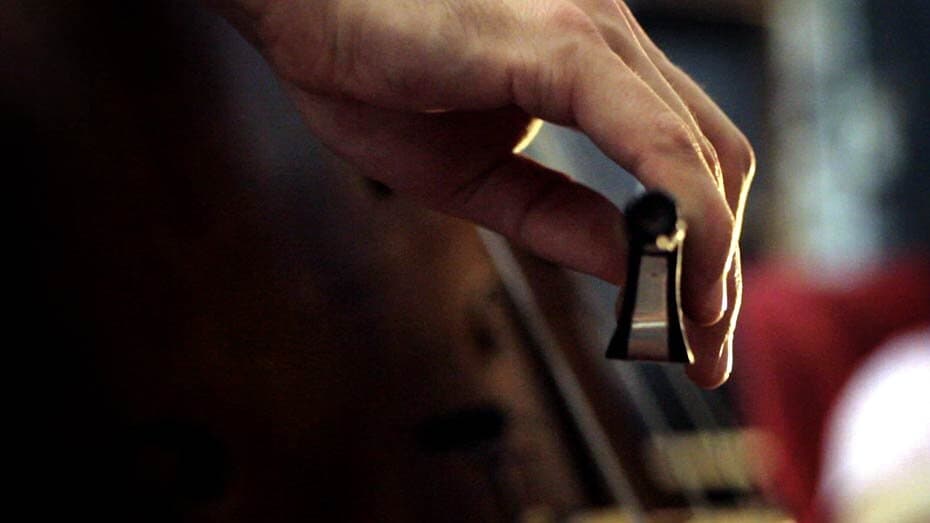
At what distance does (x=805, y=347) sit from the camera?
1.51 m

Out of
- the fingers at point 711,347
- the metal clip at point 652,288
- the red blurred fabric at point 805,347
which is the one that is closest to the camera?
the metal clip at point 652,288

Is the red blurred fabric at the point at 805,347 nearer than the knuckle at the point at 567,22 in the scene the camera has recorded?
No

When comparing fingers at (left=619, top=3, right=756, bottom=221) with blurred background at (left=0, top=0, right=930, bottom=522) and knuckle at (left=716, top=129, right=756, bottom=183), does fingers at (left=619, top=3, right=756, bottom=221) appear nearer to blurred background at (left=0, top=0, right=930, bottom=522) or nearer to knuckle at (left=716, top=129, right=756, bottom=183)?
knuckle at (left=716, top=129, right=756, bottom=183)

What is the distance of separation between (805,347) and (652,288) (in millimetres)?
1242

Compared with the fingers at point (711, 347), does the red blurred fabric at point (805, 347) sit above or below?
below

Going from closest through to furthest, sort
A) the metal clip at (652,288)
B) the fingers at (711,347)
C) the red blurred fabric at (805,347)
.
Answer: the metal clip at (652,288), the fingers at (711,347), the red blurred fabric at (805,347)

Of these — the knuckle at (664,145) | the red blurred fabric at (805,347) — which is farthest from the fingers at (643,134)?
the red blurred fabric at (805,347)

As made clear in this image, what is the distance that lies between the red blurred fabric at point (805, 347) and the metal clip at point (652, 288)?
110 cm

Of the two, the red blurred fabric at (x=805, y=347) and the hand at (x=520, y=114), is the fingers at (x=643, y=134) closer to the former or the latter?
the hand at (x=520, y=114)

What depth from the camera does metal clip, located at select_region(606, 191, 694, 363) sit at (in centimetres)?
32

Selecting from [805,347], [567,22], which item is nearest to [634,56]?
[567,22]

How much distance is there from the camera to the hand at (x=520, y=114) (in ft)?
1.26

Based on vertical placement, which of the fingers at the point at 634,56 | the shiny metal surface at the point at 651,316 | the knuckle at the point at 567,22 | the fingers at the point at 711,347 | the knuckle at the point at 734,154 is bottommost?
the fingers at the point at 711,347

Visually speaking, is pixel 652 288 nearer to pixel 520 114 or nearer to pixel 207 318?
pixel 520 114
